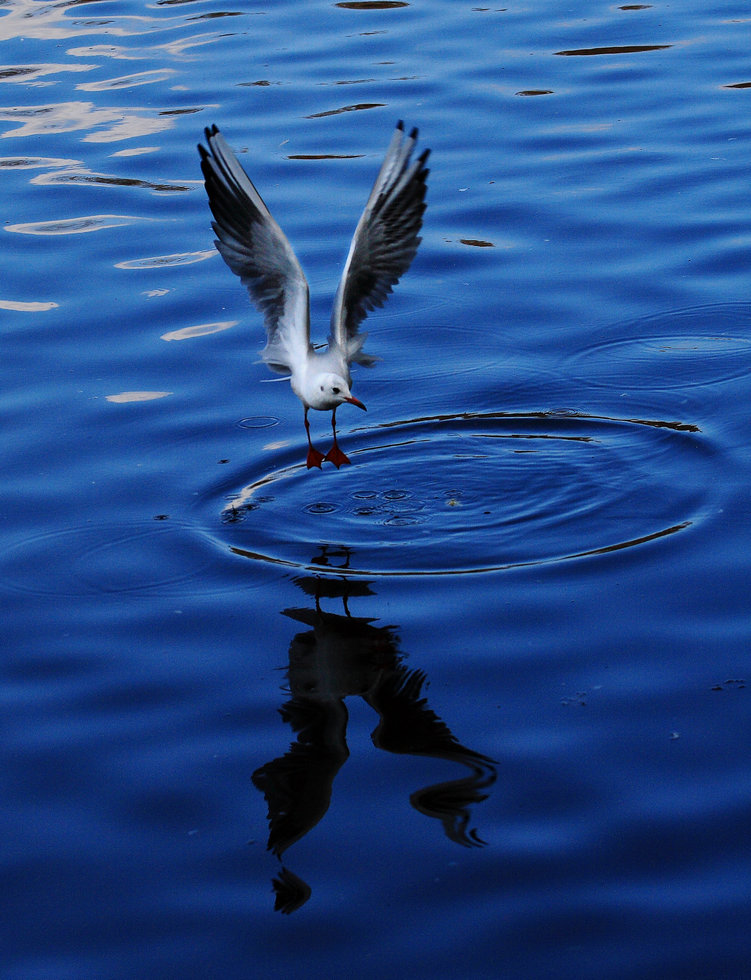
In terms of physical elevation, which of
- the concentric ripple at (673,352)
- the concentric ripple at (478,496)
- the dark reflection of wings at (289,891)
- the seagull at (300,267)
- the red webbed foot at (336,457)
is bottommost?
the dark reflection of wings at (289,891)

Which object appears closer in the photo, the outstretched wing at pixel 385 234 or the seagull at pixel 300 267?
the seagull at pixel 300 267

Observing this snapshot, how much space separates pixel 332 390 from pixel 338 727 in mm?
2082

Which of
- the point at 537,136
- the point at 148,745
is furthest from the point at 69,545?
the point at 537,136

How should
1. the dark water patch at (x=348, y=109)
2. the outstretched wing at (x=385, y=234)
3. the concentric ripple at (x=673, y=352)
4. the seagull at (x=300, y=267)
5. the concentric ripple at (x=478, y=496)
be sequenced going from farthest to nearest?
the dark water patch at (x=348, y=109), the concentric ripple at (x=673, y=352), the outstretched wing at (x=385, y=234), the seagull at (x=300, y=267), the concentric ripple at (x=478, y=496)

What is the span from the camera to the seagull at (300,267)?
7336 mm

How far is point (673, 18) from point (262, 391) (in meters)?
9.71

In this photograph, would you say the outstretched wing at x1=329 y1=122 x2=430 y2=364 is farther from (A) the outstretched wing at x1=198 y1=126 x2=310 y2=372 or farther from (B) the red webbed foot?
(B) the red webbed foot

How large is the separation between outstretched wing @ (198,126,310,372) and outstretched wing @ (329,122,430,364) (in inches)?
7.9

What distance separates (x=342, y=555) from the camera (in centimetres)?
672

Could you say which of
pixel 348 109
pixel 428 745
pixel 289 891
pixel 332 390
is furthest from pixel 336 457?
pixel 348 109

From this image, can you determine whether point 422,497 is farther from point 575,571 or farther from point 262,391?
point 262,391

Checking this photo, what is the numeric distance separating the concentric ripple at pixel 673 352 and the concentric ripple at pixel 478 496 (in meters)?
0.61

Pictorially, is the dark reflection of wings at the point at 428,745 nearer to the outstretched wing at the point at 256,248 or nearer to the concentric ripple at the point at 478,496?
the concentric ripple at the point at 478,496

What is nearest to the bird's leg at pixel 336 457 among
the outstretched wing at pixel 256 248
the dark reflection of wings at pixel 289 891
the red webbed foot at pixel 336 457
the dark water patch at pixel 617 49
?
the red webbed foot at pixel 336 457
